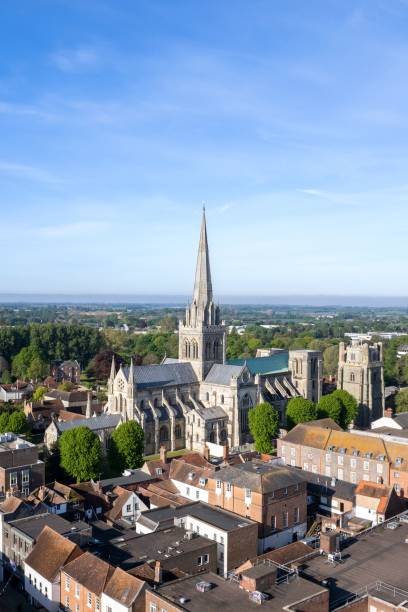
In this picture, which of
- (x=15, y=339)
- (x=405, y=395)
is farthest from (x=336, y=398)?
(x=15, y=339)

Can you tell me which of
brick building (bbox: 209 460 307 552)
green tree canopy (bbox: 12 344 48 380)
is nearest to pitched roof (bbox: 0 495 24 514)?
brick building (bbox: 209 460 307 552)

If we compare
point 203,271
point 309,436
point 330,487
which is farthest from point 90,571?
point 203,271

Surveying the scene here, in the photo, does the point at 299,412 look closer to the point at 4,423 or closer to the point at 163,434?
the point at 163,434

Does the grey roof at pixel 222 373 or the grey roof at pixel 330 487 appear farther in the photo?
the grey roof at pixel 222 373

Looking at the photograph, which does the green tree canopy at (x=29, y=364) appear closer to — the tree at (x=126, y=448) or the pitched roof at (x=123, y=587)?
the tree at (x=126, y=448)

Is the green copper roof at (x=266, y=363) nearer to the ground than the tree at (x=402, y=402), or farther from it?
farther from it

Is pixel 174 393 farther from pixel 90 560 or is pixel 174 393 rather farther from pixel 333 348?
pixel 333 348

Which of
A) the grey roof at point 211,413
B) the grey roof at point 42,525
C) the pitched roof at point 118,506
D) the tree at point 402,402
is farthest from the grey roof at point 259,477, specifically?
the tree at point 402,402
